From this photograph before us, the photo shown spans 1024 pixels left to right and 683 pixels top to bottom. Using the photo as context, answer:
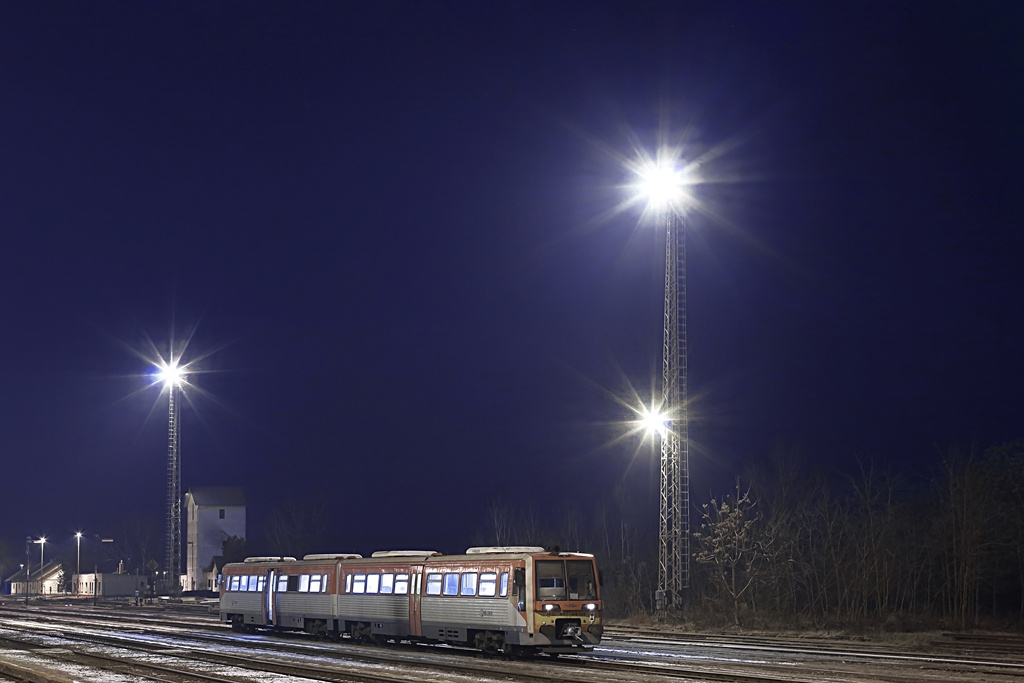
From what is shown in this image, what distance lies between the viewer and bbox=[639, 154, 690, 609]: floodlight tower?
4441 cm

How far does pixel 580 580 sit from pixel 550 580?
3.63 ft

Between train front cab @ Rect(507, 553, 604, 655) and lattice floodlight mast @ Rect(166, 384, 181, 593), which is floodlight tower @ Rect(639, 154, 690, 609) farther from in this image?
lattice floodlight mast @ Rect(166, 384, 181, 593)

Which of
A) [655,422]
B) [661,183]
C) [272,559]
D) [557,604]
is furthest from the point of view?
[272,559]

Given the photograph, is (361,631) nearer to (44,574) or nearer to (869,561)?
(869,561)

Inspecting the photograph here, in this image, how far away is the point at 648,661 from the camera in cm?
2905

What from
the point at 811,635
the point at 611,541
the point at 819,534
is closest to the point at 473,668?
the point at 811,635

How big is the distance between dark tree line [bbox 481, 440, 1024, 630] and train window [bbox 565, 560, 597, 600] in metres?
15.5

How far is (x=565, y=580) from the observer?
105 feet

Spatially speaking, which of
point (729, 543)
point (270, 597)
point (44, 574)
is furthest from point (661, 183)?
point (44, 574)

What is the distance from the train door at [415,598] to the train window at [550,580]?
6.11m

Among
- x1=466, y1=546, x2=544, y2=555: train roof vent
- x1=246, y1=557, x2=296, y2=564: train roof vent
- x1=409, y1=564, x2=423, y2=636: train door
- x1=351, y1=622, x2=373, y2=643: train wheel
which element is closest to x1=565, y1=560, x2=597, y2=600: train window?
x1=466, y1=546, x2=544, y2=555: train roof vent

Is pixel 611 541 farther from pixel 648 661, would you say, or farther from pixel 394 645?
pixel 648 661

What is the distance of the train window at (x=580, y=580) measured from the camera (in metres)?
31.9

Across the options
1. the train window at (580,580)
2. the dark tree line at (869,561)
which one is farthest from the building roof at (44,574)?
the train window at (580,580)
